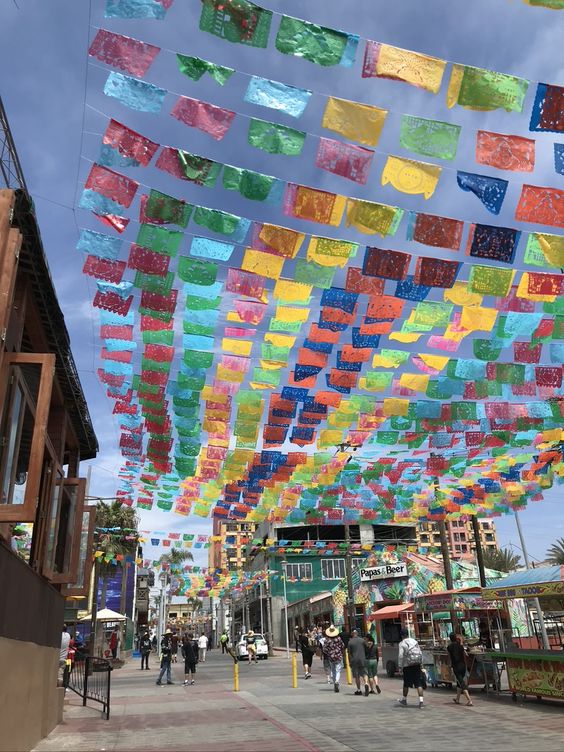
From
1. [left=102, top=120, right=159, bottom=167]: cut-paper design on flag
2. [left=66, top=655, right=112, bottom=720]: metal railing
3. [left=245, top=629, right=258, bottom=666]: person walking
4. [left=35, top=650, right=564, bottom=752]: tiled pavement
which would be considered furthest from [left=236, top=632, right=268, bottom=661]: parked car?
[left=102, top=120, right=159, bottom=167]: cut-paper design on flag

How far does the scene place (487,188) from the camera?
7.51 m

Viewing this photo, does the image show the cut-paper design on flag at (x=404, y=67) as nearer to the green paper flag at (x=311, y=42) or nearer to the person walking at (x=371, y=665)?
the green paper flag at (x=311, y=42)

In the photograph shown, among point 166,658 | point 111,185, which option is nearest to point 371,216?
point 111,185

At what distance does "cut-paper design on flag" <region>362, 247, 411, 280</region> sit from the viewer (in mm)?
8891

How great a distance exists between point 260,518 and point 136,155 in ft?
58.0

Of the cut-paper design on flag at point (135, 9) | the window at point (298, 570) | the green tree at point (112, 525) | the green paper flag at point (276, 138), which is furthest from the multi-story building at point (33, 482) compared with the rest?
the window at point (298, 570)

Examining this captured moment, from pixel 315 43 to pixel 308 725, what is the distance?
399 inches

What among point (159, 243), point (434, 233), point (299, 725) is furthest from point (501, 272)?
point (299, 725)

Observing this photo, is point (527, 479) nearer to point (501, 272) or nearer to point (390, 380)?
point (390, 380)

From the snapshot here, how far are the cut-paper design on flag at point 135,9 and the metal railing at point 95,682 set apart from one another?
11.3m

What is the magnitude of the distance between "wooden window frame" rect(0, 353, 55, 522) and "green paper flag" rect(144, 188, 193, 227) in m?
2.97

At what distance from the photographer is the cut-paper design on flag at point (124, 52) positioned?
6.39 meters

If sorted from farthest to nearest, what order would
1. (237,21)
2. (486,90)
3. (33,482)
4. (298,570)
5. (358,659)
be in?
(298,570) → (358,659) → (486,90) → (237,21) → (33,482)

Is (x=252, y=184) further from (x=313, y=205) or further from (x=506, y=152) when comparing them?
(x=506, y=152)
